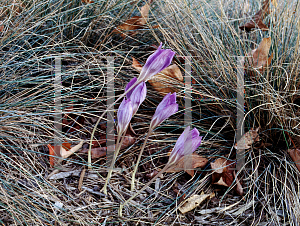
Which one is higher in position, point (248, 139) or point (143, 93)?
point (143, 93)

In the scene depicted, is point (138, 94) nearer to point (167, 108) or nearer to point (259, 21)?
point (167, 108)

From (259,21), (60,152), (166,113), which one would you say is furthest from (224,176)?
(259,21)

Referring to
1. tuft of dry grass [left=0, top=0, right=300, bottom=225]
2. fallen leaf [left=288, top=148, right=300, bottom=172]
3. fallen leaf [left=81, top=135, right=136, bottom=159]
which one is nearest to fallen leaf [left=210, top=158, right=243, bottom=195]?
tuft of dry grass [left=0, top=0, right=300, bottom=225]

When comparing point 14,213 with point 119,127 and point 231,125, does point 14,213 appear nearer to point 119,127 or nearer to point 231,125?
point 119,127

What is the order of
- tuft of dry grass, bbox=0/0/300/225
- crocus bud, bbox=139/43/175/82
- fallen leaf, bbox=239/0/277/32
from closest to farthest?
1. crocus bud, bbox=139/43/175/82
2. tuft of dry grass, bbox=0/0/300/225
3. fallen leaf, bbox=239/0/277/32

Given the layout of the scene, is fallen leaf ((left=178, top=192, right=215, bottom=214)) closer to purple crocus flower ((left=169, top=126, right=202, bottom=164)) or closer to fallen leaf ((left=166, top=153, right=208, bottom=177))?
fallen leaf ((left=166, top=153, right=208, bottom=177))

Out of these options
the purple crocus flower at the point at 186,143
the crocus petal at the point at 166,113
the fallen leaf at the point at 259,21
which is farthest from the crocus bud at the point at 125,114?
the fallen leaf at the point at 259,21
